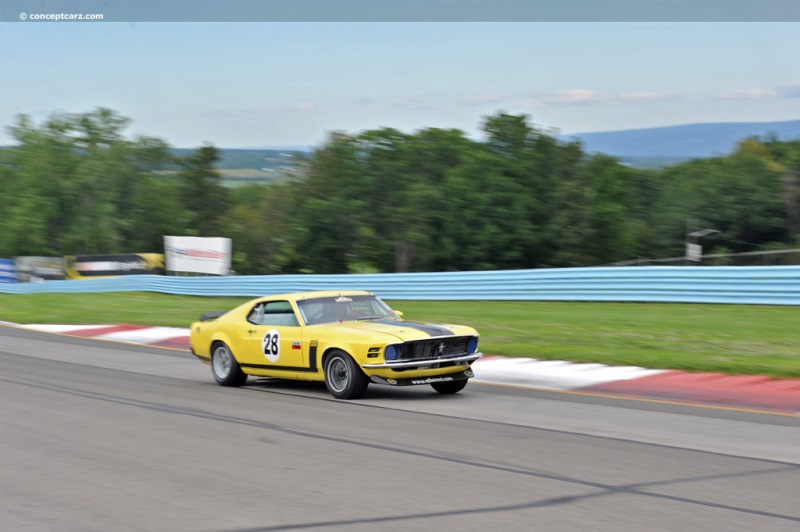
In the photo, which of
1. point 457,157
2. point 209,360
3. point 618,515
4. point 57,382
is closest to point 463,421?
point 618,515

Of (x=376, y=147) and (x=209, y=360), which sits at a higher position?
(x=376, y=147)

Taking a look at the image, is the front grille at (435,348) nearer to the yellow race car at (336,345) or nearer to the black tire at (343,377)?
the yellow race car at (336,345)

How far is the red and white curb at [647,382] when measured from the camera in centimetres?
1105

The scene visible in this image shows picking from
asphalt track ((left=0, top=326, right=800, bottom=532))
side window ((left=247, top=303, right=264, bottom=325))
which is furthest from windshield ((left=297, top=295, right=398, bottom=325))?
asphalt track ((left=0, top=326, right=800, bottom=532))

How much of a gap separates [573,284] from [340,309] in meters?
13.1

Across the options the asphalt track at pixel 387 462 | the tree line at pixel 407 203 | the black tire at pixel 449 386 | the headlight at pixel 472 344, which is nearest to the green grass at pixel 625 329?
the asphalt track at pixel 387 462

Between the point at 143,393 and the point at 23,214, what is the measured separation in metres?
73.3

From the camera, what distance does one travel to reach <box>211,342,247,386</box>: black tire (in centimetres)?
1249

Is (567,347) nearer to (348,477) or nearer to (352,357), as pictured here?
(352,357)

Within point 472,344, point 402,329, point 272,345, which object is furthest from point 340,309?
point 472,344

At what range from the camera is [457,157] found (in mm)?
74625

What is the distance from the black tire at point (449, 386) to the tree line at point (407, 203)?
53.9m

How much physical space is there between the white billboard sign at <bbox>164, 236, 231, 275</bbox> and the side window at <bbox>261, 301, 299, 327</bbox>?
3415 cm

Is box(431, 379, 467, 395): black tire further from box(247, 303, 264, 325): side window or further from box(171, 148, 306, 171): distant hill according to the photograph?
box(171, 148, 306, 171): distant hill
